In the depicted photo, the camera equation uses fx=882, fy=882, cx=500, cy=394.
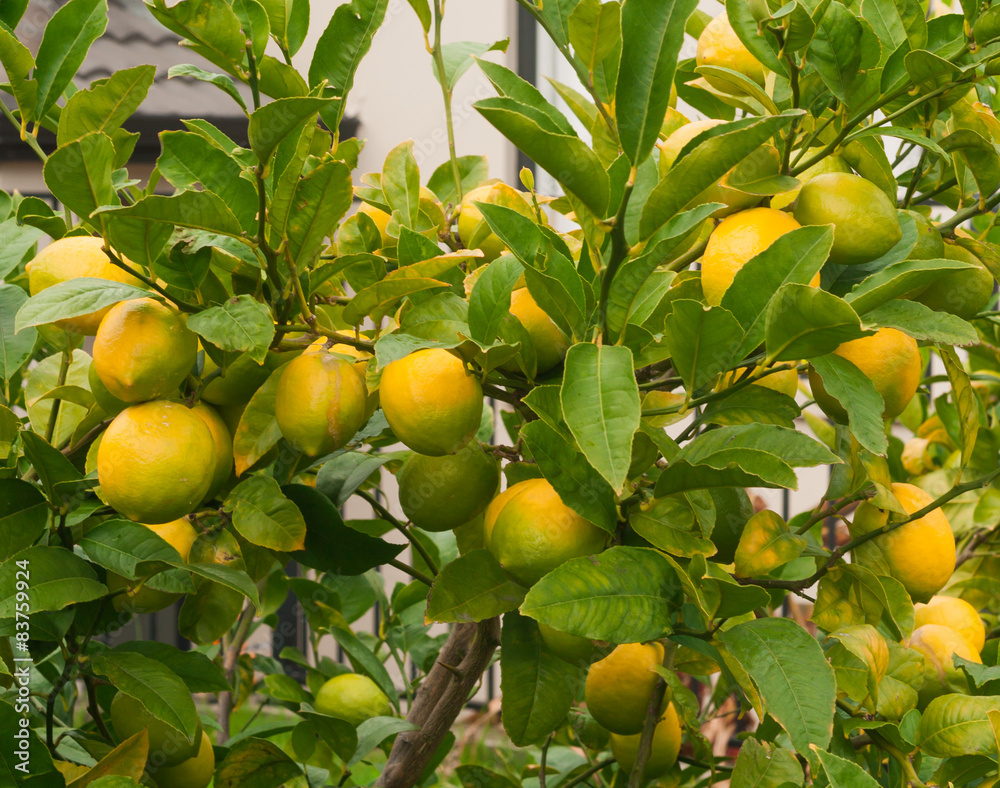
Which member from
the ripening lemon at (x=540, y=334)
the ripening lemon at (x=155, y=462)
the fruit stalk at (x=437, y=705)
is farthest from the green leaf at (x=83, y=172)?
the fruit stalk at (x=437, y=705)

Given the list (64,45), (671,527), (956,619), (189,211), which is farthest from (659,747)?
(64,45)

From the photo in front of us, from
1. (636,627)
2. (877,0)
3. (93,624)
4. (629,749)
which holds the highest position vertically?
(877,0)

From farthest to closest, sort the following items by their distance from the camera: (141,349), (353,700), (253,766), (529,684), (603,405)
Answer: (353,700) → (253,766) → (529,684) → (141,349) → (603,405)

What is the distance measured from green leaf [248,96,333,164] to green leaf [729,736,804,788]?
1.57 feet

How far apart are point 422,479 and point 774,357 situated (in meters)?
0.24

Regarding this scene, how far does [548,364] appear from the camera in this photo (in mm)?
549

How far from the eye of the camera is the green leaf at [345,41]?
574 mm

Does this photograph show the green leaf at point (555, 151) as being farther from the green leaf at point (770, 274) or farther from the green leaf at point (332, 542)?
the green leaf at point (332, 542)

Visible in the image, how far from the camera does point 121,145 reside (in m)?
0.64

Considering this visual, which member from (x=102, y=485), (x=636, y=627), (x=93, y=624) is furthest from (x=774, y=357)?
(x=93, y=624)

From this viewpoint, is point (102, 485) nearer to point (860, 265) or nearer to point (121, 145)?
point (121, 145)

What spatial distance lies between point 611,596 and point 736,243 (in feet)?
0.68

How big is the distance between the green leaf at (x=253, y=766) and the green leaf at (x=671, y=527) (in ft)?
1.34

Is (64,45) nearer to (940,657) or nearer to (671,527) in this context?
(671,527)
